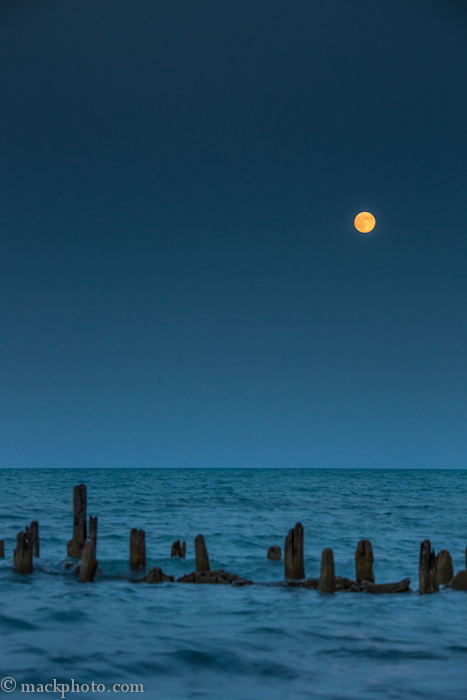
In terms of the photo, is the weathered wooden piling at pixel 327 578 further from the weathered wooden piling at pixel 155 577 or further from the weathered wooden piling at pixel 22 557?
the weathered wooden piling at pixel 22 557

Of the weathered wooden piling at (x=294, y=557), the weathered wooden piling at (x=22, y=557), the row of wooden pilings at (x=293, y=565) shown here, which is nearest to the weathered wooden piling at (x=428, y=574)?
the row of wooden pilings at (x=293, y=565)

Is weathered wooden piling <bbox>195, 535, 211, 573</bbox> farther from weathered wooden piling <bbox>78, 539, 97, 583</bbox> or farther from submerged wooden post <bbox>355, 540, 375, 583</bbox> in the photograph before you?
submerged wooden post <bbox>355, 540, 375, 583</bbox>

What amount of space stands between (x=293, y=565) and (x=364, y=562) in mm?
1937

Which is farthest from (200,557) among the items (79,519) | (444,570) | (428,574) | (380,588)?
(444,570)

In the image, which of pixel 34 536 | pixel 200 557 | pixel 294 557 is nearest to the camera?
pixel 294 557

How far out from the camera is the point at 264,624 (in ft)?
37.8

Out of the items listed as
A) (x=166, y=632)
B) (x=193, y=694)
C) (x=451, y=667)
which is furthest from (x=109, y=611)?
(x=451, y=667)

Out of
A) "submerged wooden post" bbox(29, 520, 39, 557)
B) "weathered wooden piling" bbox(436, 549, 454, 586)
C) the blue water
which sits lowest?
the blue water

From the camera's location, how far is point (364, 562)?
14.4m

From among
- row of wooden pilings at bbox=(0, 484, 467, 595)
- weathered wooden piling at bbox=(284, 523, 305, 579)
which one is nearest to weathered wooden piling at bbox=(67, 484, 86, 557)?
row of wooden pilings at bbox=(0, 484, 467, 595)

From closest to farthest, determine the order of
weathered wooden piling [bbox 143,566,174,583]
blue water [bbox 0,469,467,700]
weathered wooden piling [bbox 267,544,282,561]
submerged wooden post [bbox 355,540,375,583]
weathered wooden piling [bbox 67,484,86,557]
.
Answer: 1. blue water [bbox 0,469,467,700]
2. submerged wooden post [bbox 355,540,375,583]
3. weathered wooden piling [bbox 143,566,174,583]
4. weathered wooden piling [bbox 67,484,86,557]
5. weathered wooden piling [bbox 267,544,282,561]

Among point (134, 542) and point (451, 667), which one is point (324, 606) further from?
point (134, 542)

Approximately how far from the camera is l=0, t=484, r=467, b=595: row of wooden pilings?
13.5 meters

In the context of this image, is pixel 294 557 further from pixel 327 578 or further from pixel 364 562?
pixel 364 562
